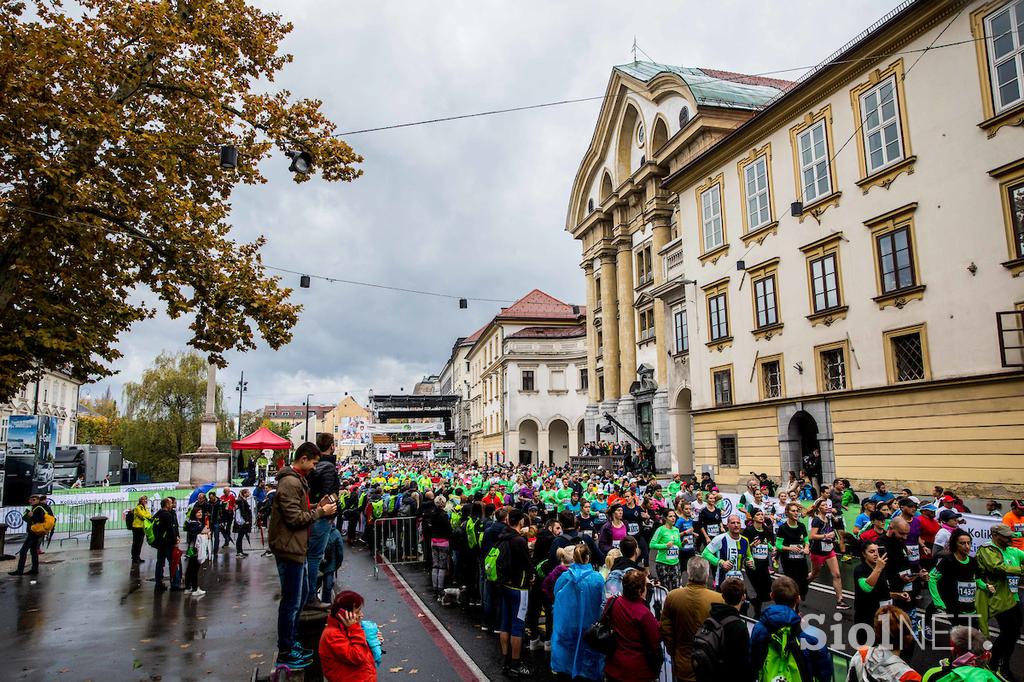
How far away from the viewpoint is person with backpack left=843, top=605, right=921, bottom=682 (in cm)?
480

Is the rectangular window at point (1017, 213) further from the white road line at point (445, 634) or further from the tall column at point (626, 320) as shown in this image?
the tall column at point (626, 320)

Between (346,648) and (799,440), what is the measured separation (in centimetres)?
2275

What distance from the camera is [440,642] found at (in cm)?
901

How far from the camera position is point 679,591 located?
561 cm

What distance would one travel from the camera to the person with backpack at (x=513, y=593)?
25.4 ft

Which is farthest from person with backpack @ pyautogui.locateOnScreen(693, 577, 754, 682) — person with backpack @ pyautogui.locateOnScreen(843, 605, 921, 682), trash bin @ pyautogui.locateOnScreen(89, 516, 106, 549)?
trash bin @ pyautogui.locateOnScreen(89, 516, 106, 549)

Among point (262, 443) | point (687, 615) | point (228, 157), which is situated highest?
point (228, 157)

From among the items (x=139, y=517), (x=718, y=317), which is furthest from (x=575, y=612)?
(x=718, y=317)

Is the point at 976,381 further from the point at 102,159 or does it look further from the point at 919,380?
the point at 102,159

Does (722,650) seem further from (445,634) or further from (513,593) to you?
(445,634)

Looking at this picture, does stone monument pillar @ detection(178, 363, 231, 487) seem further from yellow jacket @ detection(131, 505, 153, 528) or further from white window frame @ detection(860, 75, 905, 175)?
white window frame @ detection(860, 75, 905, 175)

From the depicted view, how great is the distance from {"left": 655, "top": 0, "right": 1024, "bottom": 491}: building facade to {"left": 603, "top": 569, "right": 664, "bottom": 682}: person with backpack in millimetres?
15584

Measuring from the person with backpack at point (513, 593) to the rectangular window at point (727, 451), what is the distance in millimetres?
20914

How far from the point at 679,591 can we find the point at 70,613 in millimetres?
10608
